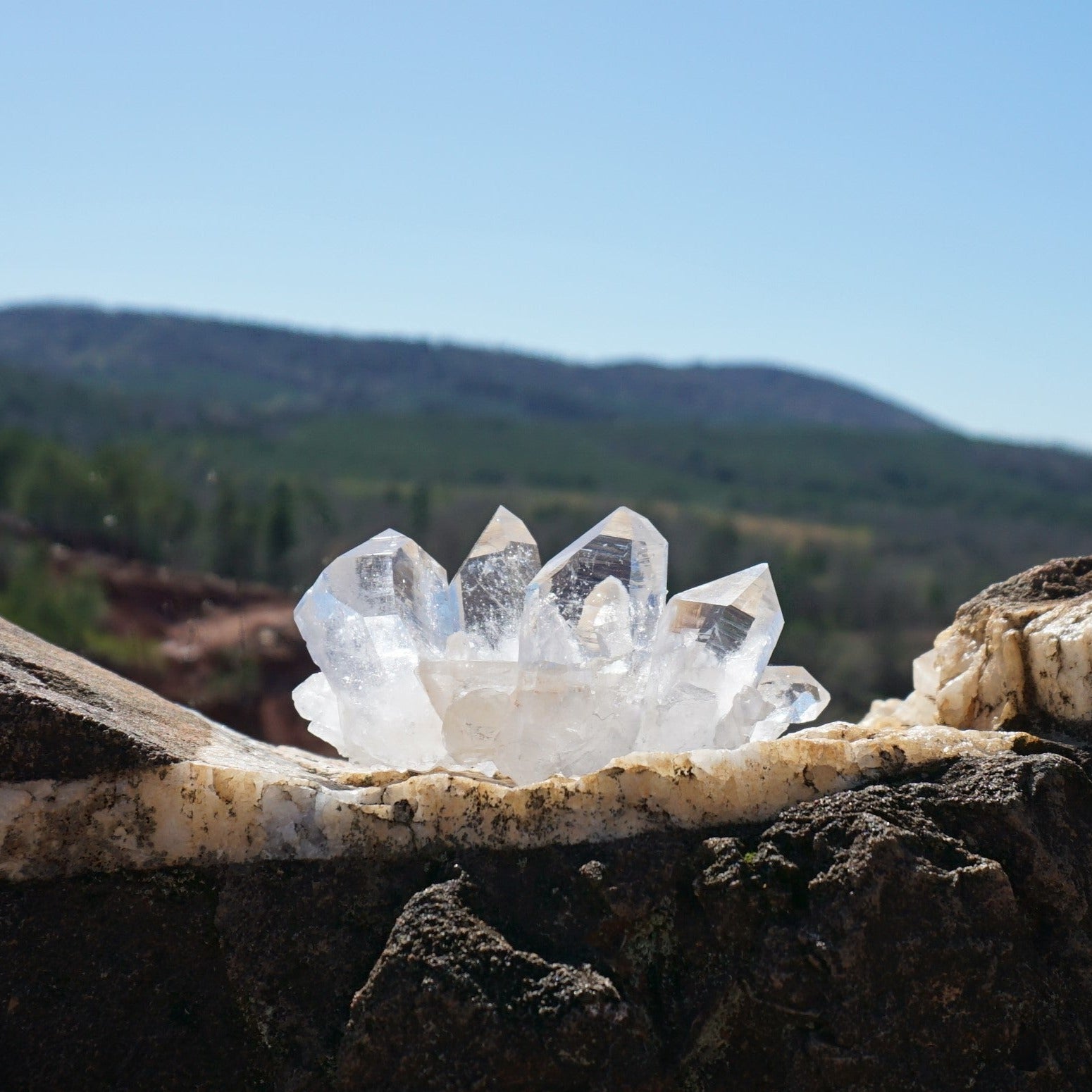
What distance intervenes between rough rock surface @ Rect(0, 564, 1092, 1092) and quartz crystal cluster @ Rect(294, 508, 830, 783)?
256 millimetres

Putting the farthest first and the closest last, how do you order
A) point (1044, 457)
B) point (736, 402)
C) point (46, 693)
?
point (736, 402), point (1044, 457), point (46, 693)

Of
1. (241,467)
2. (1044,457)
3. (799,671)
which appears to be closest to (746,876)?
(799,671)

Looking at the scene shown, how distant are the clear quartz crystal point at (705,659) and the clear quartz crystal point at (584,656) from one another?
0.17ft

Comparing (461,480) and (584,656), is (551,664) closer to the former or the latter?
(584,656)

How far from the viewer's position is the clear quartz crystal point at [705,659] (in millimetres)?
2551

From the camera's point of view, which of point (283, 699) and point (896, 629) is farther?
point (896, 629)

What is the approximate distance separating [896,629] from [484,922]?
3335cm

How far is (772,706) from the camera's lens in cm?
264

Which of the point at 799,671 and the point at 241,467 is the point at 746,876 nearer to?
the point at 799,671

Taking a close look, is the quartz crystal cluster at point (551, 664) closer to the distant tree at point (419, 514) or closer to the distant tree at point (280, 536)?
the distant tree at point (419, 514)

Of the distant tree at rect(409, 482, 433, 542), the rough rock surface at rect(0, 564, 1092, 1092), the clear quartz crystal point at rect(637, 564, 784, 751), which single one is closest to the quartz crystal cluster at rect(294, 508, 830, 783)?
the clear quartz crystal point at rect(637, 564, 784, 751)

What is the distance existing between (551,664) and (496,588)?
0.47m

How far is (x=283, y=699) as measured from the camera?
1725 centimetres

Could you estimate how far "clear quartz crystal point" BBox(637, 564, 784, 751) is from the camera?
255 centimetres
